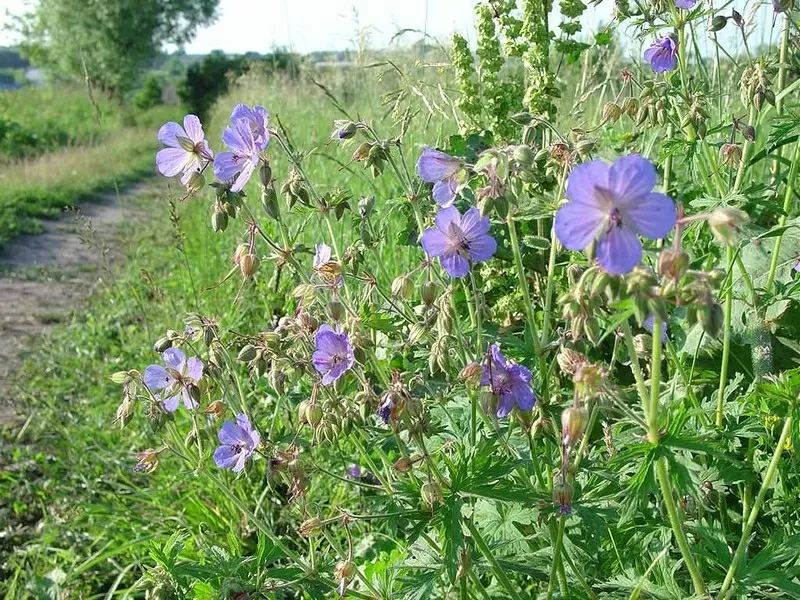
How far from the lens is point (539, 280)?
2.46 meters

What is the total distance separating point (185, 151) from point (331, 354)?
475 millimetres

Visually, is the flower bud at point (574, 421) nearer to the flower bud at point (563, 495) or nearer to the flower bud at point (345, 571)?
the flower bud at point (563, 495)

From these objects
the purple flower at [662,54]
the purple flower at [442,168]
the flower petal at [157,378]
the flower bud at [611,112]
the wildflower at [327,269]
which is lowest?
the flower petal at [157,378]

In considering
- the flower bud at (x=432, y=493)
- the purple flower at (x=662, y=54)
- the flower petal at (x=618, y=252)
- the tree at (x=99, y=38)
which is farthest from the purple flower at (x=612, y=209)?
the tree at (x=99, y=38)

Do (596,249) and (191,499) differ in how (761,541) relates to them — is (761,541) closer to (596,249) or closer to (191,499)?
(596,249)

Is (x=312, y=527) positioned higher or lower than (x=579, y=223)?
lower

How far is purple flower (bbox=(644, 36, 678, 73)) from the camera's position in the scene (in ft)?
6.64

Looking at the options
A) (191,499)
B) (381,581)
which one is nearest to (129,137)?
(191,499)

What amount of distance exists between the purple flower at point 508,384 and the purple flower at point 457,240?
15 centimetres

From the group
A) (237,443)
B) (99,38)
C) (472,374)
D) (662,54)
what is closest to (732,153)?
(662,54)

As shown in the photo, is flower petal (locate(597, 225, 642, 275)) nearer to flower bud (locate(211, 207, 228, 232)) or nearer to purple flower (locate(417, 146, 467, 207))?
purple flower (locate(417, 146, 467, 207))

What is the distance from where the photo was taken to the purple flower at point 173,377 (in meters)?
1.50

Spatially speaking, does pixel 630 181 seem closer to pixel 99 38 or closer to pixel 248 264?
pixel 248 264

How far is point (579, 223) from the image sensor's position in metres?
0.89
